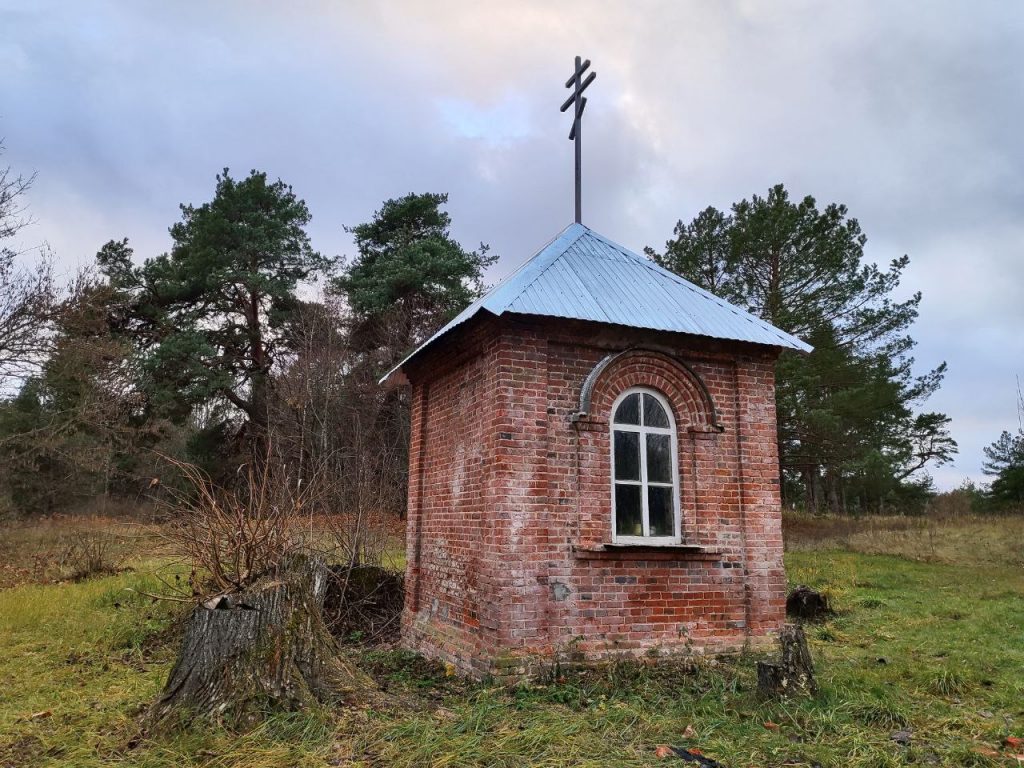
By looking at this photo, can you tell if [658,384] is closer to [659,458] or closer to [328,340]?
[659,458]

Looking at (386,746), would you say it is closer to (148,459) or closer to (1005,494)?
(148,459)

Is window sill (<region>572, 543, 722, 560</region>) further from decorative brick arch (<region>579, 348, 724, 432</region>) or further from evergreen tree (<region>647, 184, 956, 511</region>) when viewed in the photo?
→ evergreen tree (<region>647, 184, 956, 511</region>)

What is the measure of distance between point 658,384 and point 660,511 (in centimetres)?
128

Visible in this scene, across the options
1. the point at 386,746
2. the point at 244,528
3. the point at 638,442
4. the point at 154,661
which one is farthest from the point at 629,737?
the point at 154,661

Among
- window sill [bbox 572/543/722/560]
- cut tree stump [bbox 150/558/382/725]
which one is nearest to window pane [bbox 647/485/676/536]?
window sill [bbox 572/543/722/560]

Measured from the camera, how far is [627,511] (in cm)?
691

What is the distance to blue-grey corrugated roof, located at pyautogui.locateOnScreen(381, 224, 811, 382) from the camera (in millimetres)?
6723

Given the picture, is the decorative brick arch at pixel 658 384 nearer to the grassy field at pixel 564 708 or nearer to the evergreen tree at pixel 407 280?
the grassy field at pixel 564 708

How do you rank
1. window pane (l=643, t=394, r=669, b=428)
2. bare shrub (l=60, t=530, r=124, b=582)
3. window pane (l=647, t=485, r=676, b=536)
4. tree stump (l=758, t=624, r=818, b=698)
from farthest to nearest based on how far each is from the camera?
bare shrub (l=60, t=530, r=124, b=582), window pane (l=643, t=394, r=669, b=428), window pane (l=647, t=485, r=676, b=536), tree stump (l=758, t=624, r=818, b=698)

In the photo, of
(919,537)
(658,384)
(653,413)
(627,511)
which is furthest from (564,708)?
(919,537)

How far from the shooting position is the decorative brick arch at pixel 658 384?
696 cm

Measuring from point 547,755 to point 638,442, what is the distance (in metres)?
3.48

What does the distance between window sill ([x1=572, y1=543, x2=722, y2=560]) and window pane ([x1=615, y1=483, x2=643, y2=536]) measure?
0.73 feet

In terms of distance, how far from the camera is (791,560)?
17.4 metres
